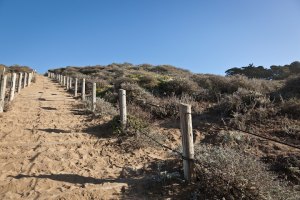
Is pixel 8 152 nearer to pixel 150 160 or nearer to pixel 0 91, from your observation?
pixel 150 160

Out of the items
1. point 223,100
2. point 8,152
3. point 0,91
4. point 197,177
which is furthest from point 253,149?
point 0,91

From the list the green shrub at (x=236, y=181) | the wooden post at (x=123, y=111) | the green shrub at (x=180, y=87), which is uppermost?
the green shrub at (x=180, y=87)

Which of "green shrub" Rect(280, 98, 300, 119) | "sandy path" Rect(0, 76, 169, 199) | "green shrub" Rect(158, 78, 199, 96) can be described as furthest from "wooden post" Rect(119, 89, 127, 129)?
"green shrub" Rect(280, 98, 300, 119)

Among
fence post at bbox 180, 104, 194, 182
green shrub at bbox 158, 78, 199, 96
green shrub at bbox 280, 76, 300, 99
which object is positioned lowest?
fence post at bbox 180, 104, 194, 182

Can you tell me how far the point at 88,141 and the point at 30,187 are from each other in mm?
2833

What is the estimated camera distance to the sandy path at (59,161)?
478 centimetres

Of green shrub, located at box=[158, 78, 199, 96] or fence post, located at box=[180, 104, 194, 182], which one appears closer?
fence post, located at box=[180, 104, 194, 182]

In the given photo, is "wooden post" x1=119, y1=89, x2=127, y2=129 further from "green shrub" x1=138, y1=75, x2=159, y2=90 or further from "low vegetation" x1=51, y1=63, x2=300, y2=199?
"green shrub" x1=138, y1=75, x2=159, y2=90

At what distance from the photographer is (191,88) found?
43.8 ft

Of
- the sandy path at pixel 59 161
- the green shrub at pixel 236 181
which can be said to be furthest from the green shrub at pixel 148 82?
the green shrub at pixel 236 181

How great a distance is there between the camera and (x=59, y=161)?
6102mm

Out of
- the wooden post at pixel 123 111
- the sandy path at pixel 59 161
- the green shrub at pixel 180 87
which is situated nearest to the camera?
the sandy path at pixel 59 161

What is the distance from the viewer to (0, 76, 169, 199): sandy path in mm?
4781

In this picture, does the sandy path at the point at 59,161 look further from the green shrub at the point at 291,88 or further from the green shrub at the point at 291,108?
the green shrub at the point at 291,88
